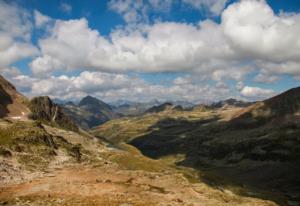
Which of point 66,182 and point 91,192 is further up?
point 66,182

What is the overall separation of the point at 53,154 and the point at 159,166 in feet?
205

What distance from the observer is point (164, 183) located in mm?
123375

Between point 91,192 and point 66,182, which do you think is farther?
point 66,182

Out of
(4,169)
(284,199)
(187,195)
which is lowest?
(284,199)

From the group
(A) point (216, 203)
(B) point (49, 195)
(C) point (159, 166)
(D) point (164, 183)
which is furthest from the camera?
(C) point (159, 166)

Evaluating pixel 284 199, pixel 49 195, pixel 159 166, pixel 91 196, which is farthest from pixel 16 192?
pixel 284 199

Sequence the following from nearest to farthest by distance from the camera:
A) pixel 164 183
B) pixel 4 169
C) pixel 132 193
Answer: pixel 132 193 → pixel 4 169 → pixel 164 183

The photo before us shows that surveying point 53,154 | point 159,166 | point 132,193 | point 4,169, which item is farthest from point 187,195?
point 159,166

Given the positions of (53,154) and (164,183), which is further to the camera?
(53,154)

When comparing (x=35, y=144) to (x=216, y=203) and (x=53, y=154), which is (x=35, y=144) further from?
(x=216, y=203)

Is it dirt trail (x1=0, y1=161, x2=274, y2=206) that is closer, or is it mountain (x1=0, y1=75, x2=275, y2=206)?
dirt trail (x1=0, y1=161, x2=274, y2=206)

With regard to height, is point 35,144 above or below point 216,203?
above

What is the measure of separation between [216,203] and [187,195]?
8.40 metres

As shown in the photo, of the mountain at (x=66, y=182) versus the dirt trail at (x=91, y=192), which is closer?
the dirt trail at (x=91, y=192)
